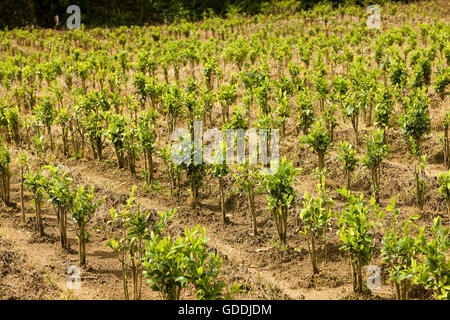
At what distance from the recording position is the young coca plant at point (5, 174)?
806 centimetres

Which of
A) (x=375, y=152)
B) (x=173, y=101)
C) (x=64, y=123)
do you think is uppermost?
(x=173, y=101)

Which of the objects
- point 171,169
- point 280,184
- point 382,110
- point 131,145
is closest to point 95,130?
point 131,145

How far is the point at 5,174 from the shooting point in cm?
837

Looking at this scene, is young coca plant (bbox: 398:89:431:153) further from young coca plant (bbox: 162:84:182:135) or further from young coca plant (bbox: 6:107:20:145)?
young coca plant (bbox: 6:107:20:145)

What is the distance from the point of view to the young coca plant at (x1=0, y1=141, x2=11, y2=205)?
8064 millimetres

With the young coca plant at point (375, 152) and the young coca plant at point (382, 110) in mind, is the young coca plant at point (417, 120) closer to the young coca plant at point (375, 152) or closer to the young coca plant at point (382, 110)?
the young coca plant at point (382, 110)

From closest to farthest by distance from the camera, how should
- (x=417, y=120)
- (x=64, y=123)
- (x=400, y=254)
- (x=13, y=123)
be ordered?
(x=400, y=254) < (x=417, y=120) < (x=64, y=123) < (x=13, y=123)

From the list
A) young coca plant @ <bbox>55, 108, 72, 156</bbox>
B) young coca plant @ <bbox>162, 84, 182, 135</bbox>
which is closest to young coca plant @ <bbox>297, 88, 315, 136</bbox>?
young coca plant @ <bbox>162, 84, 182, 135</bbox>

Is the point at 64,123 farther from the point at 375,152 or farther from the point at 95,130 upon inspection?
the point at 375,152

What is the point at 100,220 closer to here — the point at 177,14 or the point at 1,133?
the point at 1,133

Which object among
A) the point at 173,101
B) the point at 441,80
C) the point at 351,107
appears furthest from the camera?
the point at 441,80

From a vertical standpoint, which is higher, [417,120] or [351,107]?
[351,107]

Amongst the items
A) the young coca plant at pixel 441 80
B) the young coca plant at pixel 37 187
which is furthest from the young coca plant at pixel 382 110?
the young coca plant at pixel 37 187

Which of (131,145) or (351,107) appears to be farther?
(351,107)
